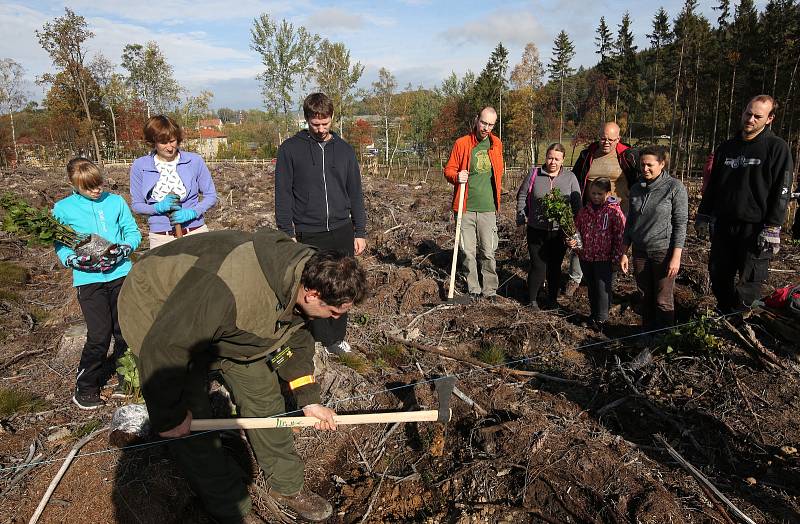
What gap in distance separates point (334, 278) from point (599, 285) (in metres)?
3.83

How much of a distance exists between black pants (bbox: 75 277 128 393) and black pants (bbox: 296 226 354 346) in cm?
156

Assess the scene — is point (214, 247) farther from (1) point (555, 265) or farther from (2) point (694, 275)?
(2) point (694, 275)

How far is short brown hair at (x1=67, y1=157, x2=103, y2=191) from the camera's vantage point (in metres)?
3.46

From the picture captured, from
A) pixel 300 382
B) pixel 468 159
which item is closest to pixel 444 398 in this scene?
pixel 300 382

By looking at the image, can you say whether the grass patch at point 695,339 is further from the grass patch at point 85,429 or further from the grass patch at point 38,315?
the grass patch at point 38,315

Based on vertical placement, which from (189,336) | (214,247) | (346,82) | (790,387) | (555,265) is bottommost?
(790,387)

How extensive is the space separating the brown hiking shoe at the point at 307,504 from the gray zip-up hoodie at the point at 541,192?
3.75 meters

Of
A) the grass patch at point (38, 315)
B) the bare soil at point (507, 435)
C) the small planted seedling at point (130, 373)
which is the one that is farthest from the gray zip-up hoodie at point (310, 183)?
the grass patch at point (38, 315)

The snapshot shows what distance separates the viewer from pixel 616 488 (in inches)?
108

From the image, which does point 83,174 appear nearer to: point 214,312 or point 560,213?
point 214,312

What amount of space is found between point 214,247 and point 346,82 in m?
32.1

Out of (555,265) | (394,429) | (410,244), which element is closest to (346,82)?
(410,244)

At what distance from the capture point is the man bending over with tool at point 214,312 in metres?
2.08

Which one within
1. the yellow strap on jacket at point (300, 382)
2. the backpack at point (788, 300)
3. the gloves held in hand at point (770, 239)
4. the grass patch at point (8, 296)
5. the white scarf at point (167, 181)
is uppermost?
the white scarf at point (167, 181)
